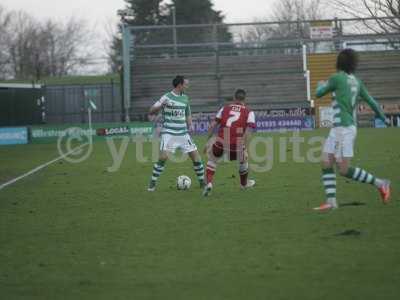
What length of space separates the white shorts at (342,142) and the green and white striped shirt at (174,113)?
4.11m

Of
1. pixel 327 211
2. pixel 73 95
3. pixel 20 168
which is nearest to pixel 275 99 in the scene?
pixel 73 95

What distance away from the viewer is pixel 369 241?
853 centimetres

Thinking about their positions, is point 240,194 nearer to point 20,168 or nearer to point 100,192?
point 100,192

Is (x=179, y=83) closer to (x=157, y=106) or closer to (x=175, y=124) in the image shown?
(x=157, y=106)

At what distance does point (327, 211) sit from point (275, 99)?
115 feet

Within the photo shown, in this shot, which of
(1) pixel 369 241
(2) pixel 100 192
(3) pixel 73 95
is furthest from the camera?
(3) pixel 73 95

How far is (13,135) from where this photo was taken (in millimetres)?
37125

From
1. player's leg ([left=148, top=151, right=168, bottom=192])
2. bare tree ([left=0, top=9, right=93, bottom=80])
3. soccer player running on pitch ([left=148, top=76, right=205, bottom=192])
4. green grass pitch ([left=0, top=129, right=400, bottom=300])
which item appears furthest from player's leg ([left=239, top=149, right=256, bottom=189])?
bare tree ([left=0, top=9, right=93, bottom=80])

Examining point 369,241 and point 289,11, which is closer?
point 369,241

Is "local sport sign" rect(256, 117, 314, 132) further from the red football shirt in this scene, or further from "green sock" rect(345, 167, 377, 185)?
"green sock" rect(345, 167, 377, 185)

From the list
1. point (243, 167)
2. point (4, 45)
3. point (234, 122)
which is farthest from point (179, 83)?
point (4, 45)

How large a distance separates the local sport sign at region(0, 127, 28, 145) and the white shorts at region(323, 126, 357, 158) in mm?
27994

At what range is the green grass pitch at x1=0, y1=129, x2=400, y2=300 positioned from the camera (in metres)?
6.78

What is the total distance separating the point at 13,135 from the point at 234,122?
25175 mm
